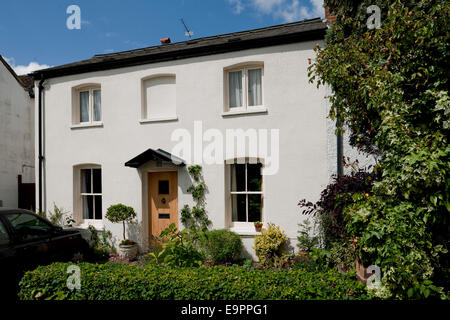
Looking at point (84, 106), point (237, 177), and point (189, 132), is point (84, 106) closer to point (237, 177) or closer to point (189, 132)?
point (189, 132)

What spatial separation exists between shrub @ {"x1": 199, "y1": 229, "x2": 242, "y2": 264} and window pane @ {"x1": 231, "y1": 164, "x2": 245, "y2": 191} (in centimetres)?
131

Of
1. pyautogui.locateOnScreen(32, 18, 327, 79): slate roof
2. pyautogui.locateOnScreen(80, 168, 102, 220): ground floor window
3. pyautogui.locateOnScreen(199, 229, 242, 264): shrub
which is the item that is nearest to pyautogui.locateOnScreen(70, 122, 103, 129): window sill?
pyautogui.locateOnScreen(80, 168, 102, 220): ground floor window

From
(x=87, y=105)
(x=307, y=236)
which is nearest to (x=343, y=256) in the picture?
(x=307, y=236)

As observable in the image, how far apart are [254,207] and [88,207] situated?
573cm

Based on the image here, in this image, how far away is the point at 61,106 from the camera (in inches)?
384

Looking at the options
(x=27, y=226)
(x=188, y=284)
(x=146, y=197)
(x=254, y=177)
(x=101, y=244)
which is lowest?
(x=101, y=244)

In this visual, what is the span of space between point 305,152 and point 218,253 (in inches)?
137

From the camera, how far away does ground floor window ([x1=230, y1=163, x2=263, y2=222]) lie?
801 cm

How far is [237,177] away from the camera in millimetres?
8227

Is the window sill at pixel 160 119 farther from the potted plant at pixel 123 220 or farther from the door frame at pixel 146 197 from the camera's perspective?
the potted plant at pixel 123 220

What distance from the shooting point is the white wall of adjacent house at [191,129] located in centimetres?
747

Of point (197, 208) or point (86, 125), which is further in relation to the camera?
point (86, 125)

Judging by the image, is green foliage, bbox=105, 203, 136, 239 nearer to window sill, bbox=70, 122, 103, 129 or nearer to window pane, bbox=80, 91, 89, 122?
window sill, bbox=70, 122, 103, 129
